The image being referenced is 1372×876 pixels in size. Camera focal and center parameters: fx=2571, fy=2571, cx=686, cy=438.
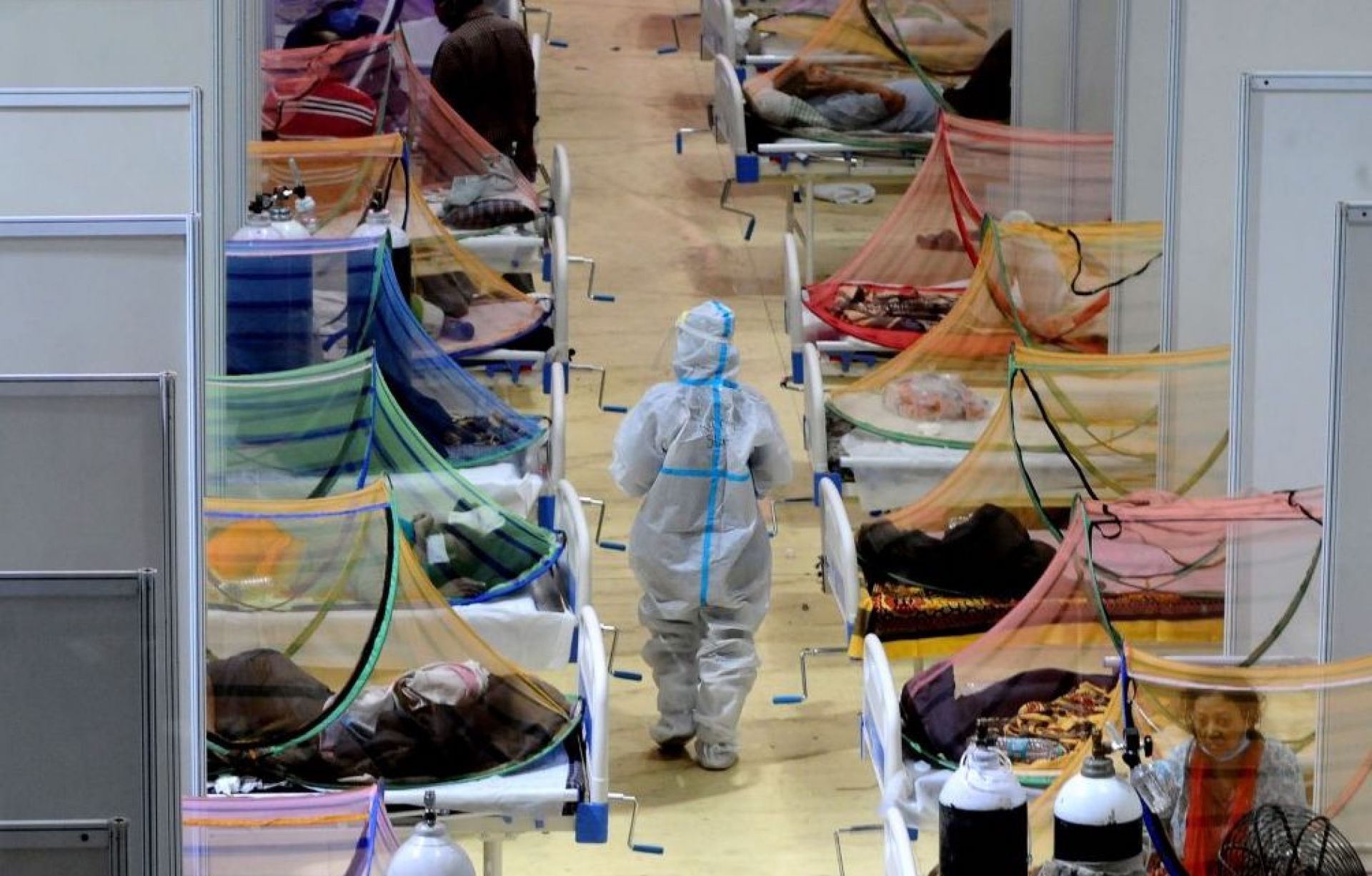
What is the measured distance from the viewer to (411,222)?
852 cm

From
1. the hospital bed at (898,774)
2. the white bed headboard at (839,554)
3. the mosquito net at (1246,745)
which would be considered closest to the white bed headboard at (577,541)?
the white bed headboard at (839,554)

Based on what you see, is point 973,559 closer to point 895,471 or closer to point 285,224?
point 895,471

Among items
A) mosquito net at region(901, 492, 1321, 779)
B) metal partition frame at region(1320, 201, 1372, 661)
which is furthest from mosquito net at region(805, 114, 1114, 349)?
metal partition frame at region(1320, 201, 1372, 661)

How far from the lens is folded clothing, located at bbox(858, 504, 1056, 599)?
21.9ft

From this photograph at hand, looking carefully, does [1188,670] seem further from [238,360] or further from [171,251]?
[238,360]

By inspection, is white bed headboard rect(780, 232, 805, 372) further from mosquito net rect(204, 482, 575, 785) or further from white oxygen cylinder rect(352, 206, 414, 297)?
mosquito net rect(204, 482, 575, 785)

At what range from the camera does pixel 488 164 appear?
9.45 meters

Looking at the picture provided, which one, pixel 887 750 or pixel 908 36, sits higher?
pixel 908 36

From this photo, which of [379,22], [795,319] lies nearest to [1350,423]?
[795,319]

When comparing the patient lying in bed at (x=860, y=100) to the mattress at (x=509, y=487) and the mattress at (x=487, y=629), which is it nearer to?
the mattress at (x=509, y=487)

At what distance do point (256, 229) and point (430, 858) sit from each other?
3.82 meters

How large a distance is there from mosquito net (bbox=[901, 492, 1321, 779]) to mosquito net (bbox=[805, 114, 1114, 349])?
110 inches

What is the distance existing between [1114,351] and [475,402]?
193cm

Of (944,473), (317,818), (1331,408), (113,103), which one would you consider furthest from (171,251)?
(944,473)
